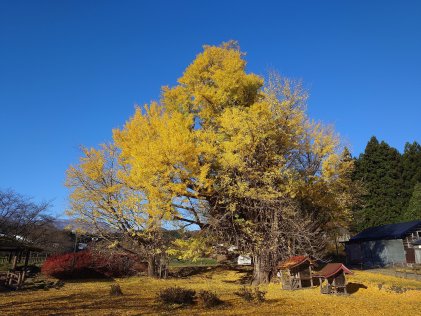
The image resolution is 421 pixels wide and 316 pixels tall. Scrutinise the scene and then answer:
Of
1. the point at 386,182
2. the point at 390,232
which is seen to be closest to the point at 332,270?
the point at 390,232

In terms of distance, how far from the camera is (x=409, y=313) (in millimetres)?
10633

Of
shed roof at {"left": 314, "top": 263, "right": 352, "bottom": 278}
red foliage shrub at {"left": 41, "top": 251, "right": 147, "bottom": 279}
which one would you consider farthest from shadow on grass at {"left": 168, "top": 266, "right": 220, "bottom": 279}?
shed roof at {"left": 314, "top": 263, "right": 352, "bottom": 278}

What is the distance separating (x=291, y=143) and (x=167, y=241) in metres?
9.59

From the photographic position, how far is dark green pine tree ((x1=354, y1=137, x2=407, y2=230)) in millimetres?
41625

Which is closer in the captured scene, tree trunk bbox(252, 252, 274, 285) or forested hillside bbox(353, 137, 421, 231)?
tree trunk bbox(252, 252, 274, 285)

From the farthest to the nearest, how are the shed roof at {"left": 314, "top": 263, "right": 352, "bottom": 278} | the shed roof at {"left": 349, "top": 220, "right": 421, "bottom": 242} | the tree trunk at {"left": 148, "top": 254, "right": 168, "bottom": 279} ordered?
the shed roof at {"left": 349, "top": 220, "right": 421, "bottom": 242} < the tree trunk at {"left": 148, "top": 254, "right": 168, "bottom": 279} < the shed roof at {"left": 314, "top": 263, "right": 352, "bottom": 278}

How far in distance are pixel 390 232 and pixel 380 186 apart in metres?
13.5

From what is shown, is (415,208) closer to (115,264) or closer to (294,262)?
(294,262)

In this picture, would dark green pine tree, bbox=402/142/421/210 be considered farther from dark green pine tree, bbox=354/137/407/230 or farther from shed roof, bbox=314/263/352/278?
shed roof, bbox=314/263/352/278

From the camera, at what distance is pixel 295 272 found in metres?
16.4

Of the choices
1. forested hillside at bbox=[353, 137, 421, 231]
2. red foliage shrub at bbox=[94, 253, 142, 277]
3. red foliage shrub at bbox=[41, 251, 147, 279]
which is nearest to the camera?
red foliage shrub at bbox=[41, 251, 147, 279]

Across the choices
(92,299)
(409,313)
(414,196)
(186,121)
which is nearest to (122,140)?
(186,121)

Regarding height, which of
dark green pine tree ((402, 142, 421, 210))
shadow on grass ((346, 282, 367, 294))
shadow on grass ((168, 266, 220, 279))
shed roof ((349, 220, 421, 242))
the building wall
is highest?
dark green pine tree ((402, 142, 421, 210))

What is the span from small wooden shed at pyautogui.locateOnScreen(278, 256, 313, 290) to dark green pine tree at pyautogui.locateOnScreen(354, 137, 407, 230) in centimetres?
2639
